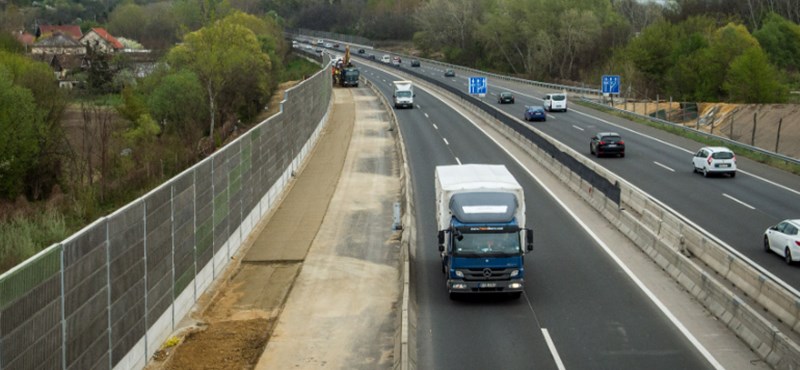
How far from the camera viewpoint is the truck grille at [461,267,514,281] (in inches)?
895

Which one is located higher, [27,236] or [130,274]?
[130,274]

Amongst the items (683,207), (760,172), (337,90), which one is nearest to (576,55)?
(337,90)

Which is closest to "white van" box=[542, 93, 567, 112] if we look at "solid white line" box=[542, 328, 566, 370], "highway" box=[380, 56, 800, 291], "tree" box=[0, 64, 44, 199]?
"highway" box=[380, 56, 800, 291]

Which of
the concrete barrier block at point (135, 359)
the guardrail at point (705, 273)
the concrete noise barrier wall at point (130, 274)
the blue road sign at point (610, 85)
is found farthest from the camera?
the blue road sign at point (610, 85)

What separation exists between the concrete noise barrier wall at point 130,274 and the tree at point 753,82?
66.7 metres

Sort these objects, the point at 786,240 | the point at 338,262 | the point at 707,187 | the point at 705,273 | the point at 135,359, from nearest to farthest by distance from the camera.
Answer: the point at 135,359
the point at 705,273
the point at 786,240
the point at 338,262
the point at 707,187

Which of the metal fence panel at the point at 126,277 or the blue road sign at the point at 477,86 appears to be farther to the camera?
the blue road sign at the point at 477,86

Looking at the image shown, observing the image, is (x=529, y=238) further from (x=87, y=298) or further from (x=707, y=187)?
(x=707, y=187)

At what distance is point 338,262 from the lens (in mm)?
29656

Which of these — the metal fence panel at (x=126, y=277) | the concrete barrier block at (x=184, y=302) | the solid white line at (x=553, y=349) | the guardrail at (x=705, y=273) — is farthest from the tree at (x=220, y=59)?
the solid white line at (x=553, y=349)

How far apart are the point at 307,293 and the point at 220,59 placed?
249 ft

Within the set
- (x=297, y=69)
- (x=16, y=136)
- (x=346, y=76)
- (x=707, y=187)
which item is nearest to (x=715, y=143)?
(x=707, y=187)

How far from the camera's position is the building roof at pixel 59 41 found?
16071 centimetres

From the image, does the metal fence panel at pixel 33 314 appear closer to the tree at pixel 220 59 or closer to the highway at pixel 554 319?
the highway at pixel 554 319
